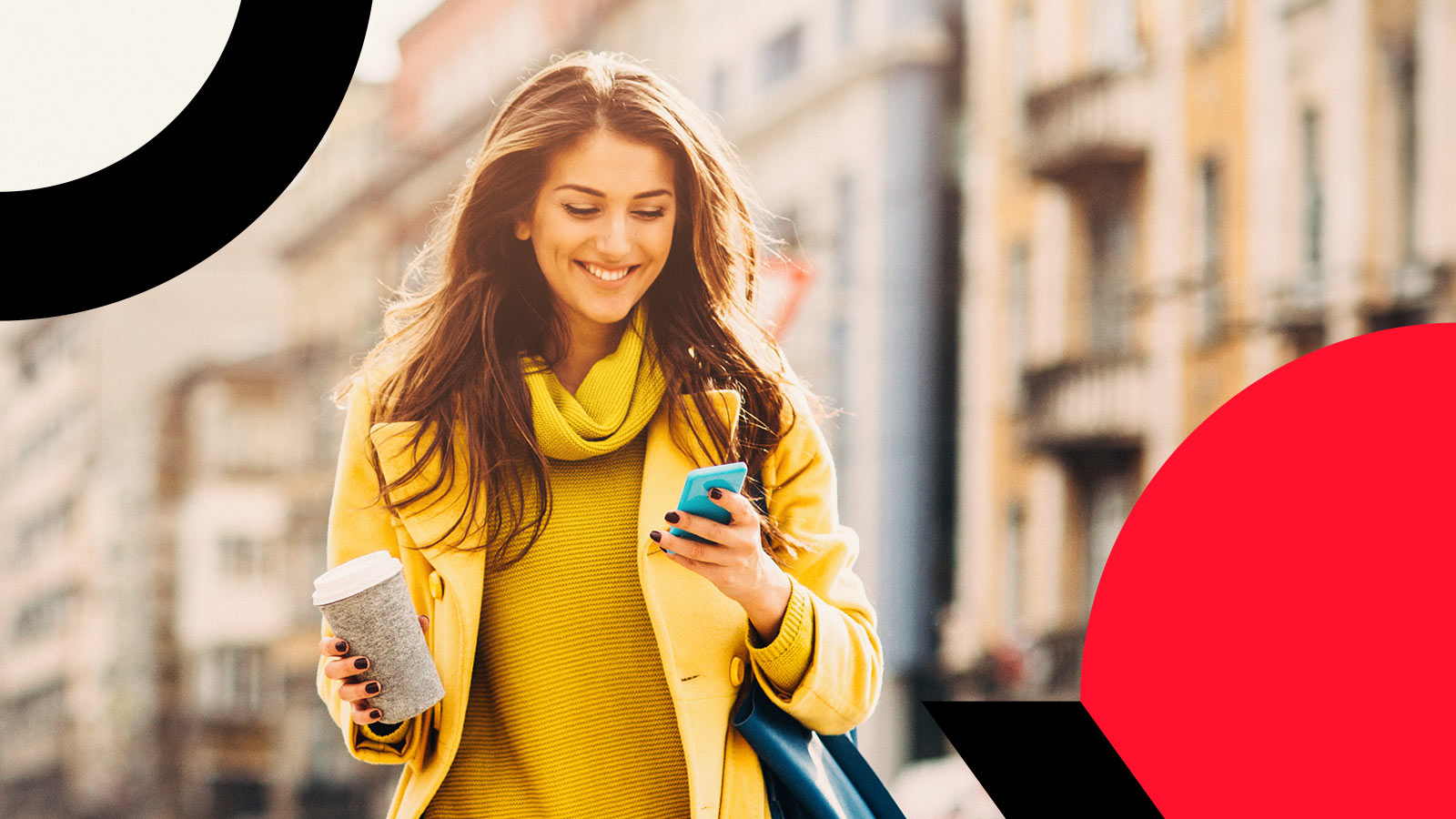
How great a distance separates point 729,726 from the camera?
5.02 ft

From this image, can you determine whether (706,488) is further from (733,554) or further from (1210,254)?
(1210,254)

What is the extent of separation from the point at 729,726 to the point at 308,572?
28.7 feet

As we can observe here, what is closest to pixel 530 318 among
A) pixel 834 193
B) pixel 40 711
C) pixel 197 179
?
pixel 197 179

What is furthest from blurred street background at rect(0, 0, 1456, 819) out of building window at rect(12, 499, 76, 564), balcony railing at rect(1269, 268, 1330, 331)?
balcony railing at rect(1269, 268, 1330, 331)

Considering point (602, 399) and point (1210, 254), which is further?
point (1210, 254)

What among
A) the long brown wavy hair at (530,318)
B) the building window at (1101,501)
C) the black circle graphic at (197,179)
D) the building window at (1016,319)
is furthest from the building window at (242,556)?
the long brown wavy hair at (530,318)

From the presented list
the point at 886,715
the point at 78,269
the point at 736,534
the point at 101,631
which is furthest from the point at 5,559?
the point at 736,534

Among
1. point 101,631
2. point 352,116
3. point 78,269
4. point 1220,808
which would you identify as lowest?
point 101,631

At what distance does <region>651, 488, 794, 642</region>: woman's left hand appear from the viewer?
141 centimetres

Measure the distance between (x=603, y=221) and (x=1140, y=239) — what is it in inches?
330

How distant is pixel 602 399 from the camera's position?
156 centimetres

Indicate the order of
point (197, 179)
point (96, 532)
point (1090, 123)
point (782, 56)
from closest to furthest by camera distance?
point (197, 179) < point (1090, 123) < point (96, 532) < point (782, 56)

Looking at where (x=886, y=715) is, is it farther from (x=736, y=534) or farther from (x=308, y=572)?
(x=736, y=534)

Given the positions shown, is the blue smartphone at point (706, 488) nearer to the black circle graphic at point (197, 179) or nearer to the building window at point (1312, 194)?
the black circle graphic at point (197, 179)
